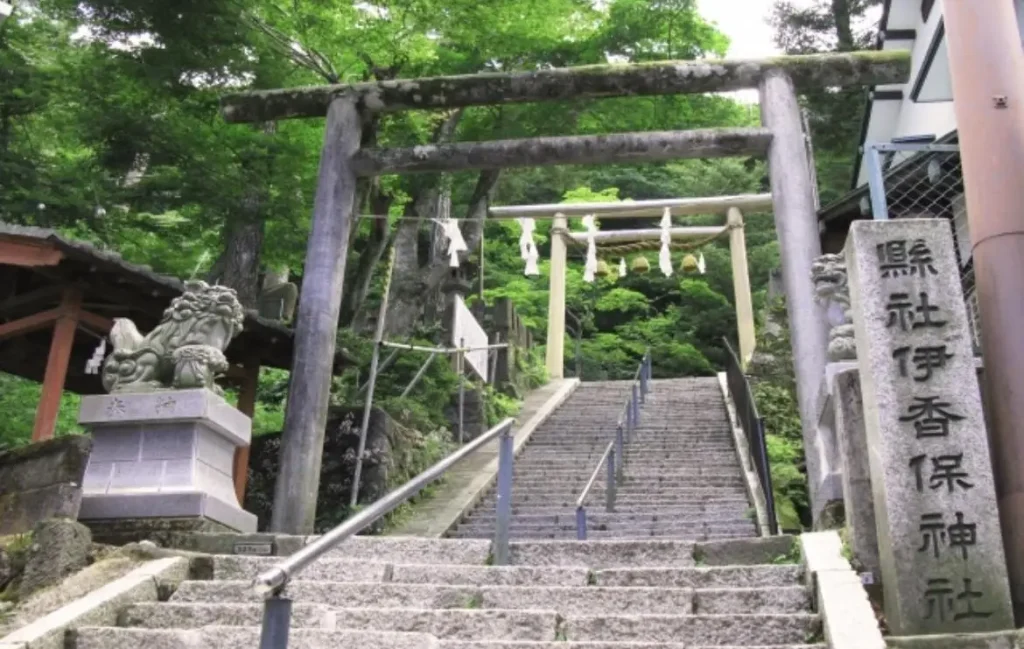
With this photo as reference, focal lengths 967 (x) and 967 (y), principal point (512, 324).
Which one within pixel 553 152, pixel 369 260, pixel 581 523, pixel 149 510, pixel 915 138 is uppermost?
pixel 369 260

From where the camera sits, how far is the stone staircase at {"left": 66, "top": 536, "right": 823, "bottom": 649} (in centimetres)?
468

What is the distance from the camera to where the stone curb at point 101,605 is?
463 centimetres

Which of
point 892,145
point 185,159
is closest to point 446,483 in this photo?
point 185,159

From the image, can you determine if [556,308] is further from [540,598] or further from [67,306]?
[540,598]

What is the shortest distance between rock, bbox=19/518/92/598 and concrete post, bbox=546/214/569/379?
50.3ft

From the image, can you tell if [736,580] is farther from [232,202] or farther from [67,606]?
[232,202]

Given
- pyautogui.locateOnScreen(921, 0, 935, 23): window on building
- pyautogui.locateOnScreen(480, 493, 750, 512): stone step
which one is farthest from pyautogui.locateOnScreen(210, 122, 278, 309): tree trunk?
pyautogui.locateOnScreen(921, 0, 935, 23): window on building

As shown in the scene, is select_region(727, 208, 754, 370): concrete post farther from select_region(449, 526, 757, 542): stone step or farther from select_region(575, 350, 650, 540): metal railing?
select_region(449, 526, 757, 542): stone step

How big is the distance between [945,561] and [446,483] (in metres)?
8.32

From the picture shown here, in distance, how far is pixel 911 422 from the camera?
4.76 m

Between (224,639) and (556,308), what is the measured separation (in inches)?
659

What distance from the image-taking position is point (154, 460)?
6941mm

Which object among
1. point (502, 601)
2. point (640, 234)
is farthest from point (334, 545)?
point (640, 234)

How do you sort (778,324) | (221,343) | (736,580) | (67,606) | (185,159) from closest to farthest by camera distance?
(67,606) < (736,580) < (221,343) < (185,159) < (778,324)
